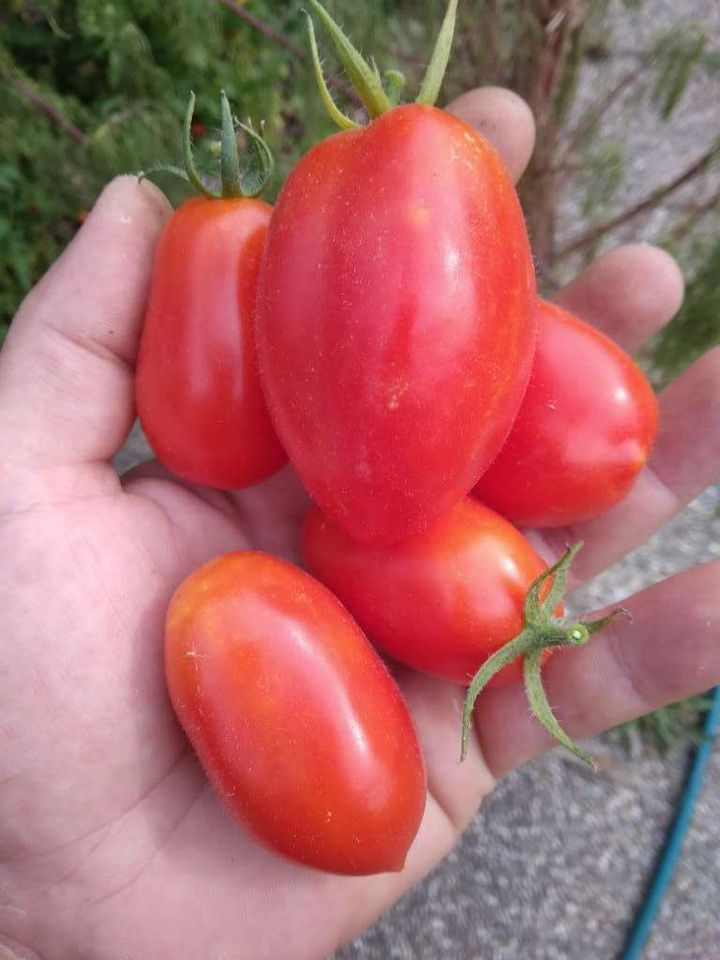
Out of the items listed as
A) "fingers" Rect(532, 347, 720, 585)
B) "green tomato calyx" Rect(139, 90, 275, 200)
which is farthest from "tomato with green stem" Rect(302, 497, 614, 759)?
"green tomato calyx" Rect(139, 90, 275, 200)

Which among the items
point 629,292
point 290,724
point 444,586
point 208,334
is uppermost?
point 629,292

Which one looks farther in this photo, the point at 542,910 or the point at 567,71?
the point at 542,910

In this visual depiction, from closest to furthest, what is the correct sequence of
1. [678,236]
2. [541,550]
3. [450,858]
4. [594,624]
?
1. [594,624]
2. [541,550]
3. [678,236]
4. [450,858]

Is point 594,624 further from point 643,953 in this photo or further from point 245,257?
point 643,953

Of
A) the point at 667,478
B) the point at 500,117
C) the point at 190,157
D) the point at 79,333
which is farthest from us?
the point at 667,478

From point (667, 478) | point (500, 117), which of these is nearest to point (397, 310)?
point (500, 117)

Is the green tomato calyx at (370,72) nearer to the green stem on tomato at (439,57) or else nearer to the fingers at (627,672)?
the green stem on tomato at (439,57)

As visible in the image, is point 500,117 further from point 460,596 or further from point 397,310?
point 460,596

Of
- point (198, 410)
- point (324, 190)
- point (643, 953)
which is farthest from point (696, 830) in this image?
point (324, 190)

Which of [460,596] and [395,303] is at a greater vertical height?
[395,303]
